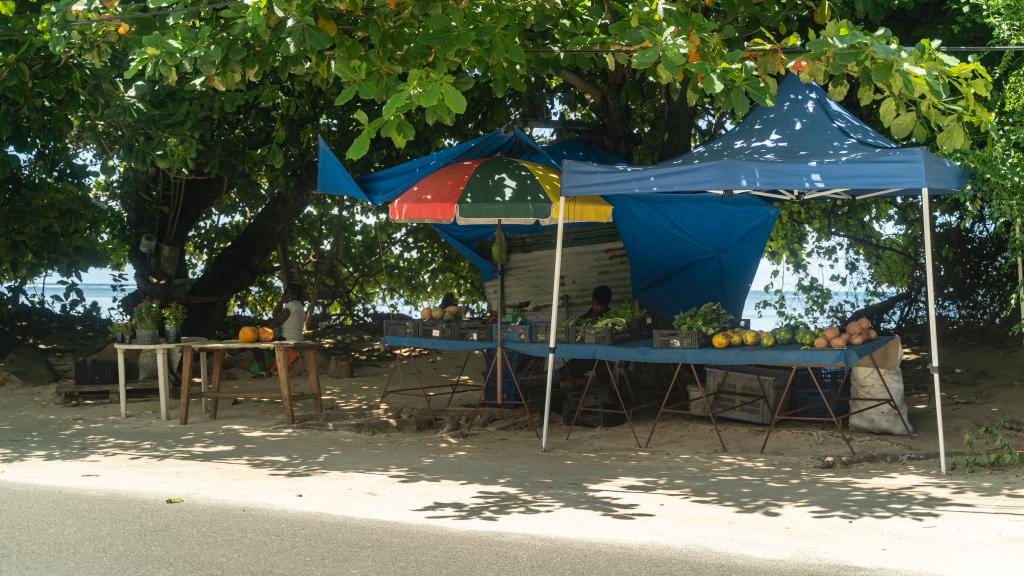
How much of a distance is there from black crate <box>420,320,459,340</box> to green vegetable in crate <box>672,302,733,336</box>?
2.10 m

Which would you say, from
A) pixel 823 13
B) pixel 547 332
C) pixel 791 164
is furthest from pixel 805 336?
pixel 823 13

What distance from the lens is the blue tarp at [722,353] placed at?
7.89m

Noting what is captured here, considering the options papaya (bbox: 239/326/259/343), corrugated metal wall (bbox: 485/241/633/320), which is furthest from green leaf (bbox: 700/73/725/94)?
papaya (bbox: 239/326/259/343)

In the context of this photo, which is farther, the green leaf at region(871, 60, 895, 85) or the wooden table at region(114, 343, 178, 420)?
the wooden table at region(114, 343, 178, 420)

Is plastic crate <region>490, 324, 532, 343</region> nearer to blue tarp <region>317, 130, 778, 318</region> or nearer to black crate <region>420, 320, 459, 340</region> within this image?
black crate <region>420, 320, 459, 340</region>

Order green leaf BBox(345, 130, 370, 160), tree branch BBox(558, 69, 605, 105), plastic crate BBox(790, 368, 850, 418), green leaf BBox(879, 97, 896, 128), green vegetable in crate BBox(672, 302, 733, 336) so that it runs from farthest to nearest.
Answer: tree branch BBox(558, 69, 605, 105) → plastic crate BBox(790, 368, 850, 418) → green vegetable in crate BBox(672, 302, 733, 336) → green leaf BBox(879, 97, 896, 128) → green leaf BBox(345, 130, 370, 160)

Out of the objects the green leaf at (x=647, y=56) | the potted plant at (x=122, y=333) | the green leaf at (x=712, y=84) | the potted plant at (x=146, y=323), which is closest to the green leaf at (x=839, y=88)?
the green leaf at (x=712, y=84)

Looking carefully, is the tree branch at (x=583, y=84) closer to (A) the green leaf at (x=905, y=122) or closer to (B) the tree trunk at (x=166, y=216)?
(A) the green leaf at (x=905, y=122)

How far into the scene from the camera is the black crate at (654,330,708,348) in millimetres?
8344

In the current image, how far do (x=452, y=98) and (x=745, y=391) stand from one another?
14.8ft

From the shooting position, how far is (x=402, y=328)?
996 cm

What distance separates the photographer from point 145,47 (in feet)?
24.0

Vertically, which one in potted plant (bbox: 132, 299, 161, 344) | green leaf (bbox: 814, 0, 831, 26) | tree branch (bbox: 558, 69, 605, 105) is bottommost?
potted plant (bbox: 132, 299, 161, 344)

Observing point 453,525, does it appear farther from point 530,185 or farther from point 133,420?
point 133,420
